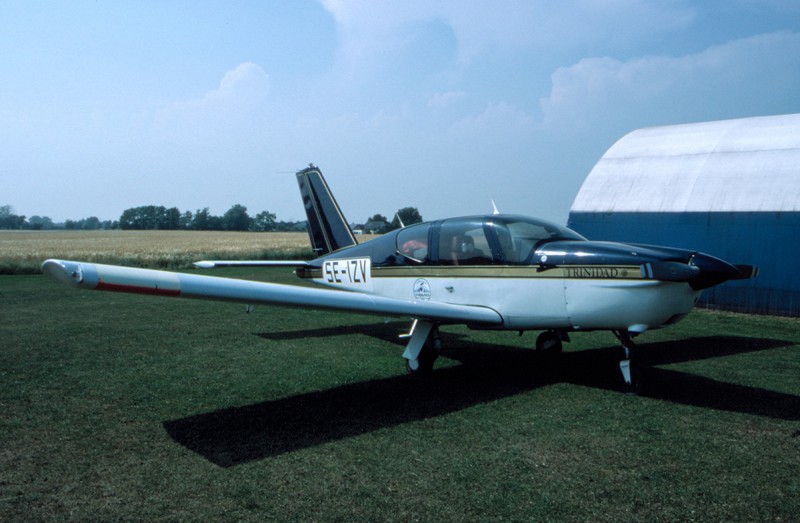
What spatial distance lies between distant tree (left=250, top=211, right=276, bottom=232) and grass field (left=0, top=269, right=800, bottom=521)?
71.6 m

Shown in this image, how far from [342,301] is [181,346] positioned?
164 inches

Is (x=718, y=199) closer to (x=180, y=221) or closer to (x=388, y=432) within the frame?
(x=388, y=432)

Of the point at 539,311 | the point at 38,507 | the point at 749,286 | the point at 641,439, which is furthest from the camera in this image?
the point at 749,286

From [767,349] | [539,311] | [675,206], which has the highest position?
[675,206]

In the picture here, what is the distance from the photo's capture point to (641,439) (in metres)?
4.88

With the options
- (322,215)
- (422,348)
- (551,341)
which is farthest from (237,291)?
(322,215)

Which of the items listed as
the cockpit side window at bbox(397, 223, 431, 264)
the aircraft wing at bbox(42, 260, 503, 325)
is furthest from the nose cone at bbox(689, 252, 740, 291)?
the cockpit side window at bbox(397, 223, 431, 264)

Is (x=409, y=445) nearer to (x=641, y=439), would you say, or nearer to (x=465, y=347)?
(x=641, y=439)

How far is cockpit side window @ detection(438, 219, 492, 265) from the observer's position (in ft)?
22.7

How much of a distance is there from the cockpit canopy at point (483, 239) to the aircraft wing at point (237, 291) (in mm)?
608

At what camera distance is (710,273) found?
5598 mm

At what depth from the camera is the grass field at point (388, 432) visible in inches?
148

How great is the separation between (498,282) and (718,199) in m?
8.37

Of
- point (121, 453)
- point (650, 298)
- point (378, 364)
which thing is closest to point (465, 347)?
point (378, 364)
